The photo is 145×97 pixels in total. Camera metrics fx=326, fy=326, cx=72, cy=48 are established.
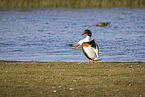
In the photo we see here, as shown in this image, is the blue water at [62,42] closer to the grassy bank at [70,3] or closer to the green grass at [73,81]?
the green grass at [73,81]

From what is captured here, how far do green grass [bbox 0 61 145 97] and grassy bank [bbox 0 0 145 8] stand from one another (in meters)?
37.4

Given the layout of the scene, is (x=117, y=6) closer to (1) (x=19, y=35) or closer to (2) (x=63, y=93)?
(1) (x=19, y=35)

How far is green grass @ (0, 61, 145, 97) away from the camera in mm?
7549

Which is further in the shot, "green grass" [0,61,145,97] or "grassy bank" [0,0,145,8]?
"grassy bank" [0,0,145,8]

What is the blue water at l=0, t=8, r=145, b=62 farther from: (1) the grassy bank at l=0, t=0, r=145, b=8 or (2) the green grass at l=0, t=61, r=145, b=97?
(1) the grassy bank at l=0, t=0, r=145, b=8

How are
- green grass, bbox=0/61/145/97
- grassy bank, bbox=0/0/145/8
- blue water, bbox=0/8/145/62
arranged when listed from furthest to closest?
grassy bank, bbox=0/0/145/8 → blue water, bbox=0/8/145/62 → green grass, bbox=0/61/145/97

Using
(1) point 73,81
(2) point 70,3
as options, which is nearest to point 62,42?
(1) point 73,81

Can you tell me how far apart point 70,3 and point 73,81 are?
42274mm

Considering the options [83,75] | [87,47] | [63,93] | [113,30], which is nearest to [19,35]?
[113,30]

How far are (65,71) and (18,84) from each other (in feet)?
7.08

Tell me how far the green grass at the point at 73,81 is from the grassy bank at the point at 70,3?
123 feet

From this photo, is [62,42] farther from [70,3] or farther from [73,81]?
[70,3]

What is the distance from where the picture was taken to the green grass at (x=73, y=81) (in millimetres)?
7549

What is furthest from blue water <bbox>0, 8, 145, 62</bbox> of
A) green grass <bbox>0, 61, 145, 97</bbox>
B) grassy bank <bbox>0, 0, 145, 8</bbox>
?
grassy bank <bbox>0, 0, 145, 8</bbox>
